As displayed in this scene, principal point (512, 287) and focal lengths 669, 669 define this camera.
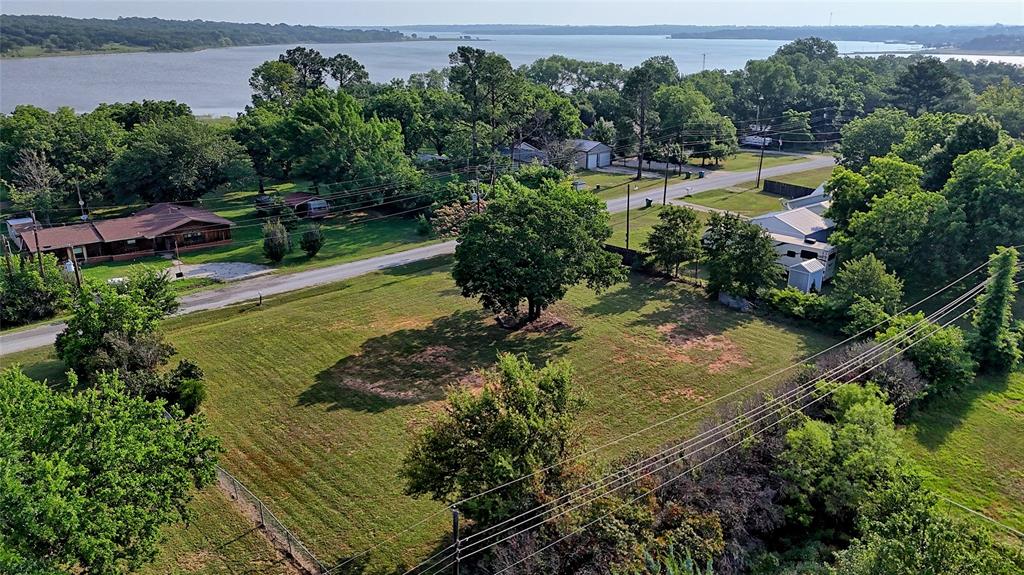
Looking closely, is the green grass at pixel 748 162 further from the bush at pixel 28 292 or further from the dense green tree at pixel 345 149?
the bush at pixel 28 292

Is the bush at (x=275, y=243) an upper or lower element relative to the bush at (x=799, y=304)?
upper

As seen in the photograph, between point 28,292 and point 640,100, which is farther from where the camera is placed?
point 640,100

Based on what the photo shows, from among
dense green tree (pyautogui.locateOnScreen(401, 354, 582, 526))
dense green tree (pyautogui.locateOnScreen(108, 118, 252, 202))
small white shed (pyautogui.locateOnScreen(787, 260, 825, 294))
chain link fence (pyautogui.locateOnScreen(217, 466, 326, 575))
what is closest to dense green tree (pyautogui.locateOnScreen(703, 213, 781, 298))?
small white shed (pyautogui.locateOnScreen(787, 260, 825, 294))

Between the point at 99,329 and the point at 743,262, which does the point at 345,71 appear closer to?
the point at 743,262

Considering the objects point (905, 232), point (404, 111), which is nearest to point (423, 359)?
point (905, 232)

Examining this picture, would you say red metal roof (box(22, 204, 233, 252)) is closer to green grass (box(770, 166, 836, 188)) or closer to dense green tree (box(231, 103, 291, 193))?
dense green tree (box(231, 103, 291, 193))

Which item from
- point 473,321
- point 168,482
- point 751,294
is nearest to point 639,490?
point 168,482

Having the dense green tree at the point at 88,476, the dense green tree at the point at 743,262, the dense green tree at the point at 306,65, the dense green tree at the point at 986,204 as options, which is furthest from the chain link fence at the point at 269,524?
the dense green tree at the point at 306,65
